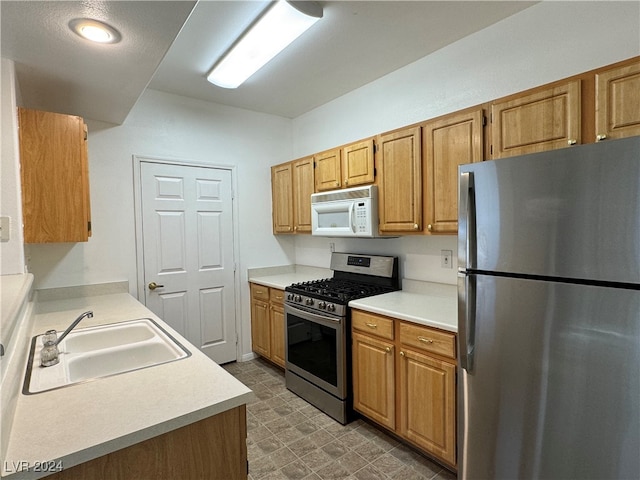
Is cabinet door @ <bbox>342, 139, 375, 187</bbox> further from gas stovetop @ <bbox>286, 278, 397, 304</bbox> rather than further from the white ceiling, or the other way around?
gas stovetop @ <bbox>286, 278, 397, 304</bbox>

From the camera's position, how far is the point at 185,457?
105cm

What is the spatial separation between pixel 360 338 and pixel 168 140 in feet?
8.34

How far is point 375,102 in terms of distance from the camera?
3066 millimetres

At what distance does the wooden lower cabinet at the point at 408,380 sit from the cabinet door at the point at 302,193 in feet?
4.26

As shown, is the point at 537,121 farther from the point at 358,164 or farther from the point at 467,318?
the point at 358,164

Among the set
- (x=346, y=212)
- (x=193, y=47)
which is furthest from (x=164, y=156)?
(x=346, y=212)

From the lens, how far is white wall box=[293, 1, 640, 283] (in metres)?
1.82

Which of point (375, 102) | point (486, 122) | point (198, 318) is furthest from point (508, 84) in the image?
point (198, 318)

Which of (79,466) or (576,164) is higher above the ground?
(576,164)

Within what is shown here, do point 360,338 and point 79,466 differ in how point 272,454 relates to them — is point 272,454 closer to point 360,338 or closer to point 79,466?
point 360,338

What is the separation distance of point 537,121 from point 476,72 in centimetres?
81

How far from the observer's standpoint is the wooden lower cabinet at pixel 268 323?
3.29 meters

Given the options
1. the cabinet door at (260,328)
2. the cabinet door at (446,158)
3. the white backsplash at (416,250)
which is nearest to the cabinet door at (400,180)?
the cabinet door at (446,158)

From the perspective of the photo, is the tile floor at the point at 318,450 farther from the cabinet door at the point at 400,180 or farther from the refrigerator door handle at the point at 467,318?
the cabinet door at the point at 400,180
